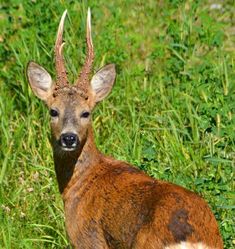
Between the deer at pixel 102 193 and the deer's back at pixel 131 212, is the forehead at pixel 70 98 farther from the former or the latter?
the deer's back at pixel 131 212

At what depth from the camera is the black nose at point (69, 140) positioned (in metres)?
7.13

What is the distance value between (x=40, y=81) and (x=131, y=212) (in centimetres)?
156

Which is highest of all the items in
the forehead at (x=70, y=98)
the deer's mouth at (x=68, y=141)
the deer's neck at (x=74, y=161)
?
the forehead at (x=70, y=98)

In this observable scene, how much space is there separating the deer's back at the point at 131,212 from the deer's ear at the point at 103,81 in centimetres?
56

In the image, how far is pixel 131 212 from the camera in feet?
21.4

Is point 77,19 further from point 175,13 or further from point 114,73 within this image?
point 114,73

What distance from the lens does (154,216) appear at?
6262 millimetres

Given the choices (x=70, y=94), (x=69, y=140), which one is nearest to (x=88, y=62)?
(x=70, y=94)

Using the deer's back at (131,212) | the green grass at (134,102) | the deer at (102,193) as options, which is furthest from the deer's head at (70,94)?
the green grass at (134,102)

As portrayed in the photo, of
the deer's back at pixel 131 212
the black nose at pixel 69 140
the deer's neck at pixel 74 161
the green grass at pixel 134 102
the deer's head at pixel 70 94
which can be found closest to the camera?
the deer's back at pixel 131 212

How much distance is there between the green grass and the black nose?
1.69 feet

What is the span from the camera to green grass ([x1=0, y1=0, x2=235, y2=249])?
25.1 feet

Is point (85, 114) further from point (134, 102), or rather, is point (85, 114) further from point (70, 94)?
point (134, 102)

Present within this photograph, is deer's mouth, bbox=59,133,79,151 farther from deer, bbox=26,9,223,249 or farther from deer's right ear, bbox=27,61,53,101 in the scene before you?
deer's right ear, bbox=27,61,53,101
